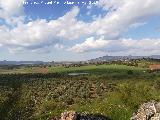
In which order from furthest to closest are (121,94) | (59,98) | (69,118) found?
(59,98) < (121,94) < (69,118)

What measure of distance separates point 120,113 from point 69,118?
1514 cm

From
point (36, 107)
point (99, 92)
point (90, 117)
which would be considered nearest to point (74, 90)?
point (99, 92)

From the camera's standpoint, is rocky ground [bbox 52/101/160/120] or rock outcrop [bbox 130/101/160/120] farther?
rocky ground [bbox 52/101/160/120]

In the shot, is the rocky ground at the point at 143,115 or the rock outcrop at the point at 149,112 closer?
the rock outcrop at the point at 149,112

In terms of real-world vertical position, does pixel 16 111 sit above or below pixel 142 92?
below

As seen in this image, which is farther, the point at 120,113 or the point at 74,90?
the point at 74,90

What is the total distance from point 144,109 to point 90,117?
4868mm

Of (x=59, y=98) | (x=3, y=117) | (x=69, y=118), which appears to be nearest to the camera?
(x=69, y=118)

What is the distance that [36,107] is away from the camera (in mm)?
92062

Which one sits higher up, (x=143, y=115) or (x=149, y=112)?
(x=149, y=112)

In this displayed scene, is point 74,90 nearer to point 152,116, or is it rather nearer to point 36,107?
point 36,107

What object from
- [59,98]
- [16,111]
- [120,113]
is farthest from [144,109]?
[59,98]

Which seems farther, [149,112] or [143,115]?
[143,115]

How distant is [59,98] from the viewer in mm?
110062
